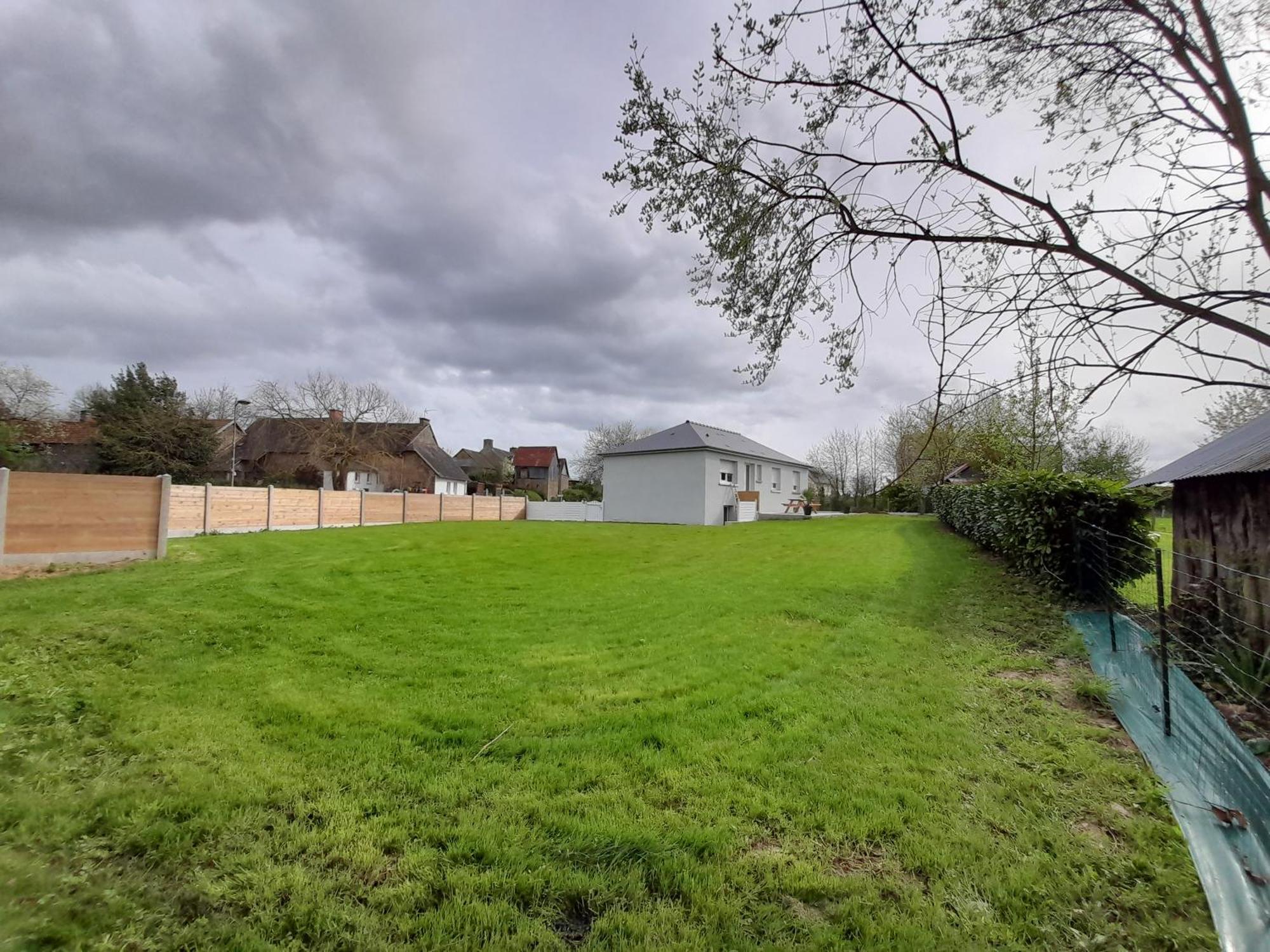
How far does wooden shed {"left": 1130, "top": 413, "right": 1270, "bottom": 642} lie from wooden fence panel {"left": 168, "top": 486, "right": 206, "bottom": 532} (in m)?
20.4

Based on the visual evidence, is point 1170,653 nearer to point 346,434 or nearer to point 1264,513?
point 1264,513

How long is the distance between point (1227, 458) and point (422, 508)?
84.7 ft

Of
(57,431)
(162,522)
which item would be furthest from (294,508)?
(57,431)

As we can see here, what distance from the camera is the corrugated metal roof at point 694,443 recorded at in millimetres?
26119

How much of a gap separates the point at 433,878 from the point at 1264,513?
24.2 ft

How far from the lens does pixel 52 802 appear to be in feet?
9.17

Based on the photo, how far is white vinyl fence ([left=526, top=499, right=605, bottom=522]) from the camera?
3017 centimetres

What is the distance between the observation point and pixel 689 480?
25.9 meters

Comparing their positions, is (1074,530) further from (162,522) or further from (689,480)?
(689,480)

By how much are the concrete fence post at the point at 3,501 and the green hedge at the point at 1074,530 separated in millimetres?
16735

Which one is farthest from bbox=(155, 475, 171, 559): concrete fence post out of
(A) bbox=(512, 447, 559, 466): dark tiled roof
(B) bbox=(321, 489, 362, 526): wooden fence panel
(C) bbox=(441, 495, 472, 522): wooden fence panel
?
(A) bbox=(512, 447, 559, 466): dark tiled roof

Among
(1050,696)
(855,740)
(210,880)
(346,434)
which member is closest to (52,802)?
(210,880)

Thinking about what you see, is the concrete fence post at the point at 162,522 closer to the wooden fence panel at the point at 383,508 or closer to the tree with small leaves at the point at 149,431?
the wooden fence panel at the point at 383,508

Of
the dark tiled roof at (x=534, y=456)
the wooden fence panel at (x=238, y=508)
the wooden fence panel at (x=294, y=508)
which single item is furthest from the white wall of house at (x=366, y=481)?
the wooden fence panel at (x=238, y=508)
